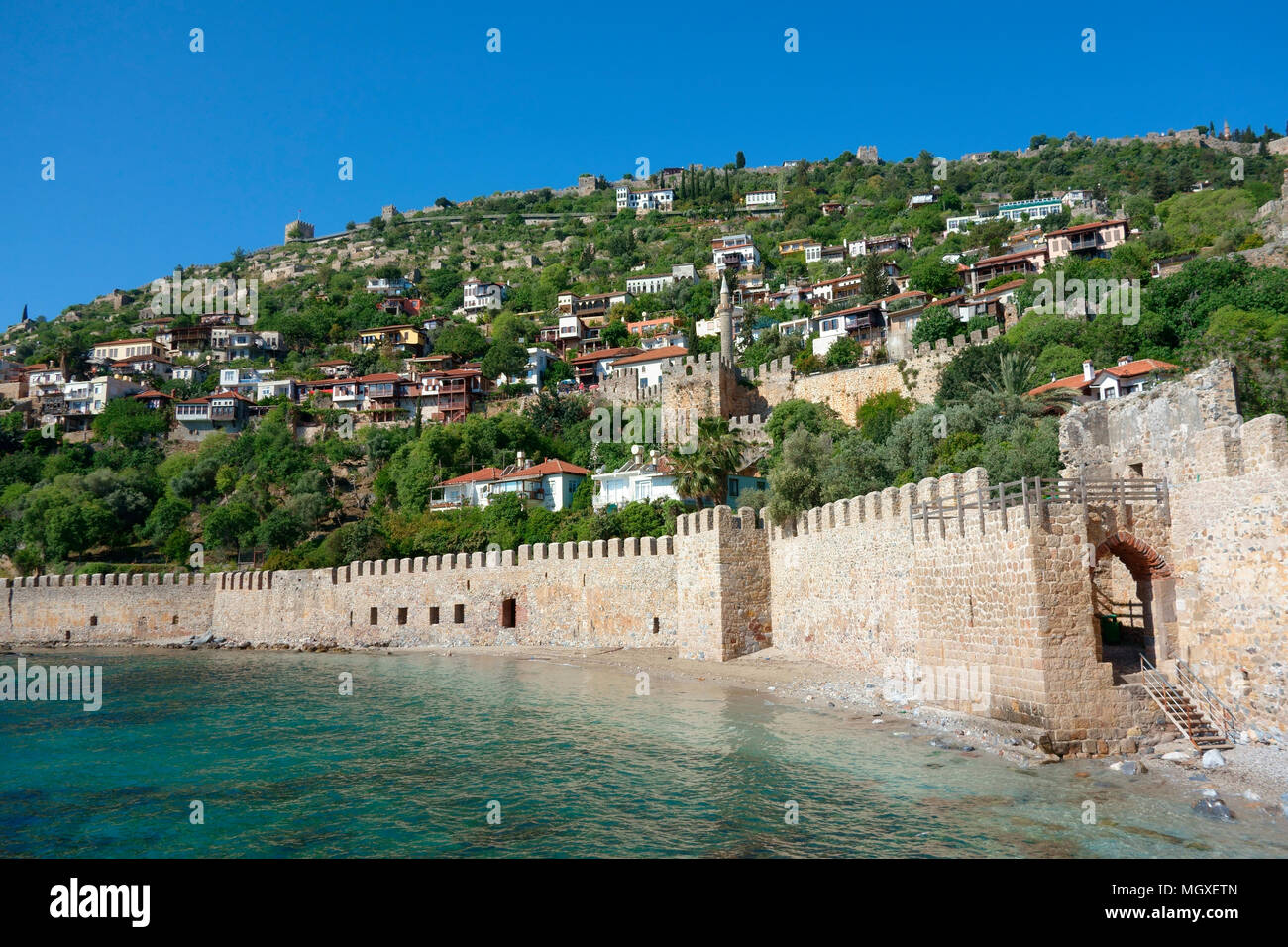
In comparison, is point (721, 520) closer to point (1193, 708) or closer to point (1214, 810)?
point (1193, 708)

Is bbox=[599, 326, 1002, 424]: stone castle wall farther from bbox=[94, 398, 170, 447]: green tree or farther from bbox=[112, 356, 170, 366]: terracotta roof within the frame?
bbox=[112, 356, 170, 366]: terracotta roof

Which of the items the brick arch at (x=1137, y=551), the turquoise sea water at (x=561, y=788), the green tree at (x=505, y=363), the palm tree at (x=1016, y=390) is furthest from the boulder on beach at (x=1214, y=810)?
the green tree at (x=505, y=363)

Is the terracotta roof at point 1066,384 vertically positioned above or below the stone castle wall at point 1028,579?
above

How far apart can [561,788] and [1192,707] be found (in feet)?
28.2

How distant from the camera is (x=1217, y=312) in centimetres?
3612

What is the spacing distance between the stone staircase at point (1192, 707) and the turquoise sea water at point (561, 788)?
1.44 m

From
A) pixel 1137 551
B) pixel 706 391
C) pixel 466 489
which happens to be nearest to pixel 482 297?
pixel 466 489

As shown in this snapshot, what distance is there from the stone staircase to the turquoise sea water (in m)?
1.44

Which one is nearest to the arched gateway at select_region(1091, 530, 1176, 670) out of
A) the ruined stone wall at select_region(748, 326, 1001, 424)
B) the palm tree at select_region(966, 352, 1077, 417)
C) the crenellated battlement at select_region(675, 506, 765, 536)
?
the crenellated battlement at select_region(675, 506, 765, 536)

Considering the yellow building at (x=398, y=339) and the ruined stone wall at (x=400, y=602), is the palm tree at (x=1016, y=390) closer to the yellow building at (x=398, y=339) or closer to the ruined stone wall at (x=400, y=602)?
the ruined stone wall at (x=400, y=602)

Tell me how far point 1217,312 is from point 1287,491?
31170 millimetres

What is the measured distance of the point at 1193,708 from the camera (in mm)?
11516

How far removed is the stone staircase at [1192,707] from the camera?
36.1ft
